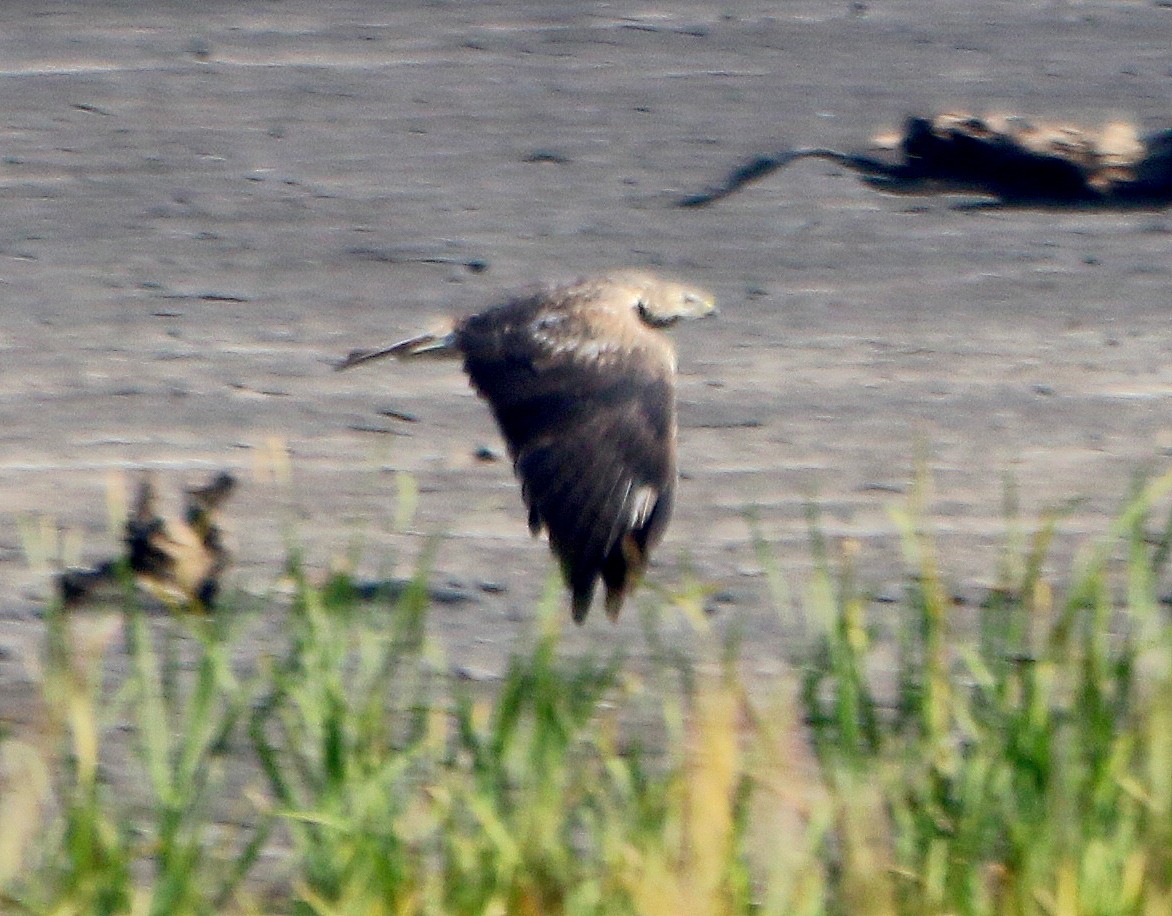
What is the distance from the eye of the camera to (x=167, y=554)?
383cm

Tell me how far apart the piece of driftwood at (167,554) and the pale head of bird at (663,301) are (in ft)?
3.52

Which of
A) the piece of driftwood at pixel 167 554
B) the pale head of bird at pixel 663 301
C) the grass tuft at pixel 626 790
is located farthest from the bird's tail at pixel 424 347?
the grass tuft at pixel 626 790

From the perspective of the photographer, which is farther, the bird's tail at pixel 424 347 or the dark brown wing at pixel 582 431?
the bird's tail at pixel 424 347

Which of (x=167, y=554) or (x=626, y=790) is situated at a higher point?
(x=626, y=790)

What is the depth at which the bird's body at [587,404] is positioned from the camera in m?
3.61

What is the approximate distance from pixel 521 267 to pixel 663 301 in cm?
65

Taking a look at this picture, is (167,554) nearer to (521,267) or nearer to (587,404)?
(587,404)

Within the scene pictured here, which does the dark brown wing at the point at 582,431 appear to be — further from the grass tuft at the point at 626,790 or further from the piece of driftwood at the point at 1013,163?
the piece of driftwood at the point at 1013,163

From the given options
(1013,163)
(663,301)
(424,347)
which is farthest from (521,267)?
(1013,163)

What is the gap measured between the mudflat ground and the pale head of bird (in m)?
0.13

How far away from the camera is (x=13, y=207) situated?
563 cm

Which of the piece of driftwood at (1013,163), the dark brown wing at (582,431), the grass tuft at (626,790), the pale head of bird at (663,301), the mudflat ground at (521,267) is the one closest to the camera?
the grass tuft at (626,790)

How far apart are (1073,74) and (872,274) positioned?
3.99 ft

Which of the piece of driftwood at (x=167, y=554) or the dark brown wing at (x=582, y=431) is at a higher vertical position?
the dark brown wing at (x=582, y=431)
